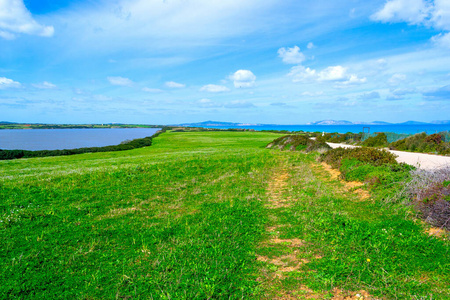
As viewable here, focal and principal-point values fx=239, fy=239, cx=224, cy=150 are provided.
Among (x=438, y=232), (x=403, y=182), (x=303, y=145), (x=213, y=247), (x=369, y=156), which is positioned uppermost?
(x=369, y=156)

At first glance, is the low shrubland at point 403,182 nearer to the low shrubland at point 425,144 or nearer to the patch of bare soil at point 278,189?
the patch of bare soil at point 278,189

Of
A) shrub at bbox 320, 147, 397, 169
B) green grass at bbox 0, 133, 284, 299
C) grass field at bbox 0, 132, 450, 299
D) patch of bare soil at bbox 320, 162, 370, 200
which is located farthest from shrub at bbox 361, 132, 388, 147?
green grass at bbox 0, 133, 284, 299

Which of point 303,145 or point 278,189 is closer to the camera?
point 278,189

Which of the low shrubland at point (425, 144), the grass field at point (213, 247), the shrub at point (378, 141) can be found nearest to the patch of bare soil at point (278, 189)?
the grass field at point (213, 247)

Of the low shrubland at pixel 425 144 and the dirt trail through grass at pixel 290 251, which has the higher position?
the low shrubland at pixel 425 144

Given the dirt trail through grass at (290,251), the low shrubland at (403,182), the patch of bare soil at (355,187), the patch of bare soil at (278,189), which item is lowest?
the patch of bare soil at (278,189)

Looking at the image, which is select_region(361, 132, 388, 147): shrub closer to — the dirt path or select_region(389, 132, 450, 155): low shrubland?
select_region(389, 132, 450, 155): low shrubland

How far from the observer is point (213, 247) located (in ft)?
22.3

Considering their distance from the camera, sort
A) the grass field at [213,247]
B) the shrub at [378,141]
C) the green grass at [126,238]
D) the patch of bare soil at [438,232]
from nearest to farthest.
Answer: the grass field at [213,247]
the green grass at [126,238]
the patch of bare soil at [438,232]
the shrub at [378,141]

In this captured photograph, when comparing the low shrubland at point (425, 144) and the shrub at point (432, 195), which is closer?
the shrub at point (432, 195)

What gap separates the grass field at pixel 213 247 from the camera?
518 cm

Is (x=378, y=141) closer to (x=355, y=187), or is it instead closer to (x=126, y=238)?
(x=355, y=187)

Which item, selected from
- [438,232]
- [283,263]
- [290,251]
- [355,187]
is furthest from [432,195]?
[283,263]

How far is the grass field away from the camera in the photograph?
204 inches
